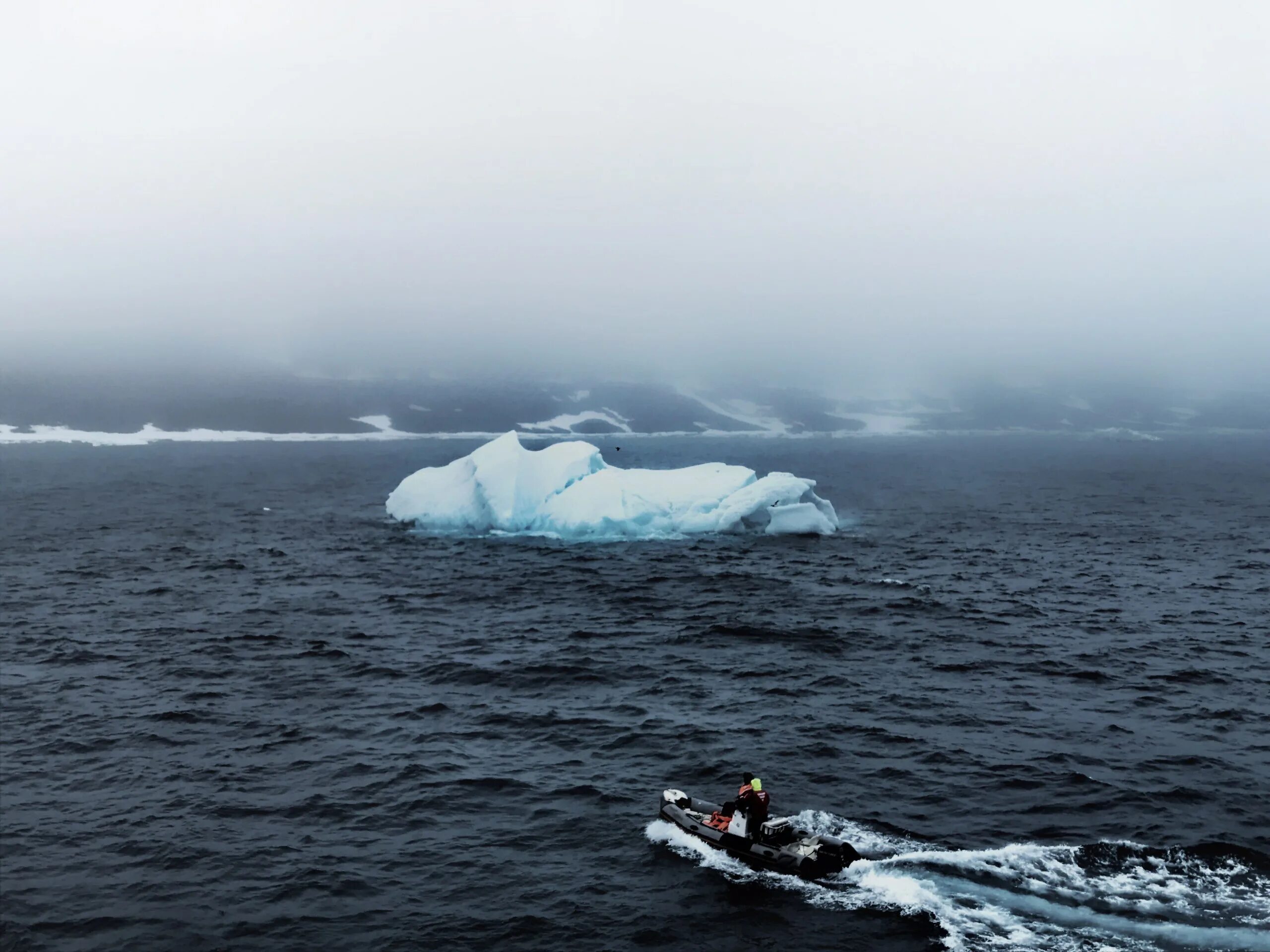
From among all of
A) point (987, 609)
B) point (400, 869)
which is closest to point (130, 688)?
point (400, 869)

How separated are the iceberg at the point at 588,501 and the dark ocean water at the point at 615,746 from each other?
Answer: 6218 millimetres

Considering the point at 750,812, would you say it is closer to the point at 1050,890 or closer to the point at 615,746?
the point at 1050,890

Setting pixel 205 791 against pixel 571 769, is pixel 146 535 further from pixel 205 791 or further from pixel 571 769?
pixel 571 769

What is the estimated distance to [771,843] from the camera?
19766 millimetres

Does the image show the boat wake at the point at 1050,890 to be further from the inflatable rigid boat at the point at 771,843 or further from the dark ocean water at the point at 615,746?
the inflatable rigid boat at the point at 771,843

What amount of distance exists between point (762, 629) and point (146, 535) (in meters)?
46.6

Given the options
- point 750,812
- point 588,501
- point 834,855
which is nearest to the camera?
point 834,855

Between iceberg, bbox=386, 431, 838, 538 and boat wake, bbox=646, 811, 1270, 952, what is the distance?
4076 centimetres

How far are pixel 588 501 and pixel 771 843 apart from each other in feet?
139

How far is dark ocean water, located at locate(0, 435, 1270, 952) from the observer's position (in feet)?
58.3

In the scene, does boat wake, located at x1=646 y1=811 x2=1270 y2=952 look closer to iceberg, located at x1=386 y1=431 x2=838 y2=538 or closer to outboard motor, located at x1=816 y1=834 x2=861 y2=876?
outboard motor, located at x1=816 y1=834 x2=861 y2=876

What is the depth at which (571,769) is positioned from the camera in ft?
79.4

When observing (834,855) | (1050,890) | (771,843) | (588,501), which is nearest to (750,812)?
(771,843)

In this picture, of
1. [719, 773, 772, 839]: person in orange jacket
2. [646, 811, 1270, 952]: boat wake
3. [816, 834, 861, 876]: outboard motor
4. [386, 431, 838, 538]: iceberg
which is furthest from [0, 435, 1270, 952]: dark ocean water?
[386, 431, 838, 538]: iceberg
